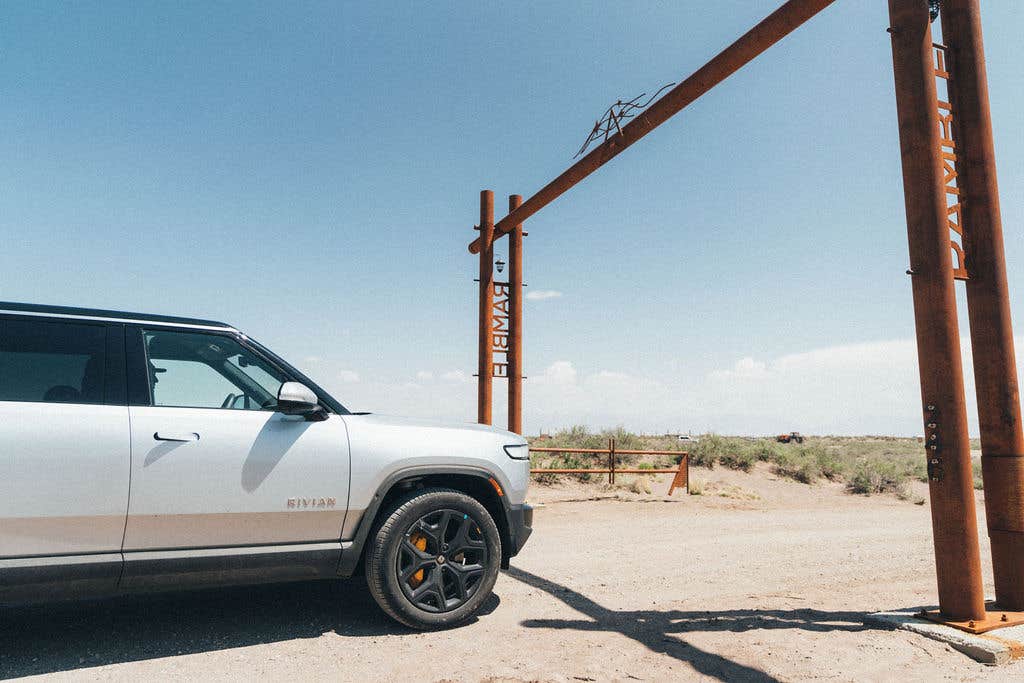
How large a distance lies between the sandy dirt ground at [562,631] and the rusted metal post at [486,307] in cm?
524

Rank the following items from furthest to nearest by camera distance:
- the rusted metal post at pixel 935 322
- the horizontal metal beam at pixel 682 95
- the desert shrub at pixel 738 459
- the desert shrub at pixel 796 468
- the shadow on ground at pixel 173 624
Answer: the desert shrub at pixel 738 459 → the desert shrub at pixel 796 468 → the horizontal metal beam at pixel 682 95 → the rusted metal post at pixel 935 322 → the shadow on ground at pixel 173 624

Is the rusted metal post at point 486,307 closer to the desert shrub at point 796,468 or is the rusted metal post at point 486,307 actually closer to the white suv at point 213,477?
the white suv at point 213,477

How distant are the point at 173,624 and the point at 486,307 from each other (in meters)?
8.56

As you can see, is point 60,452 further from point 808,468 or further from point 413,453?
point 808,468

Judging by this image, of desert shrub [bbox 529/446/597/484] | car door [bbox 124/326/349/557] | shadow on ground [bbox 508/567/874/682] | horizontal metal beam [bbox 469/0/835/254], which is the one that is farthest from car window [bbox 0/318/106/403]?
desert shrub [bbox 529/446/597/484]

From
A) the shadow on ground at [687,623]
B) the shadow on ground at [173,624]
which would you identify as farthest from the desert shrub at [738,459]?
the shadow on ground at [173,624]

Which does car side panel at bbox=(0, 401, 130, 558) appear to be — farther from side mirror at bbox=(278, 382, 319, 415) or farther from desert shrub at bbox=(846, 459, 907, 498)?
desert shrub at bbox=(846, 459, 907, 498)

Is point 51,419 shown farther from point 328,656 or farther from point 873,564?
point 873,564

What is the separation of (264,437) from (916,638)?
4.45 meters

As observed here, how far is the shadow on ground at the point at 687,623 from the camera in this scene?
13.4ft

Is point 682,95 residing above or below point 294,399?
above

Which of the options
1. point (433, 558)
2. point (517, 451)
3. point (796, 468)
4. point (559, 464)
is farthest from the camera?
point (796, 468)

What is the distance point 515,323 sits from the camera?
12445 millimetres

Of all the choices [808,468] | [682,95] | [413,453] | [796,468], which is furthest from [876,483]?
[413,453]
